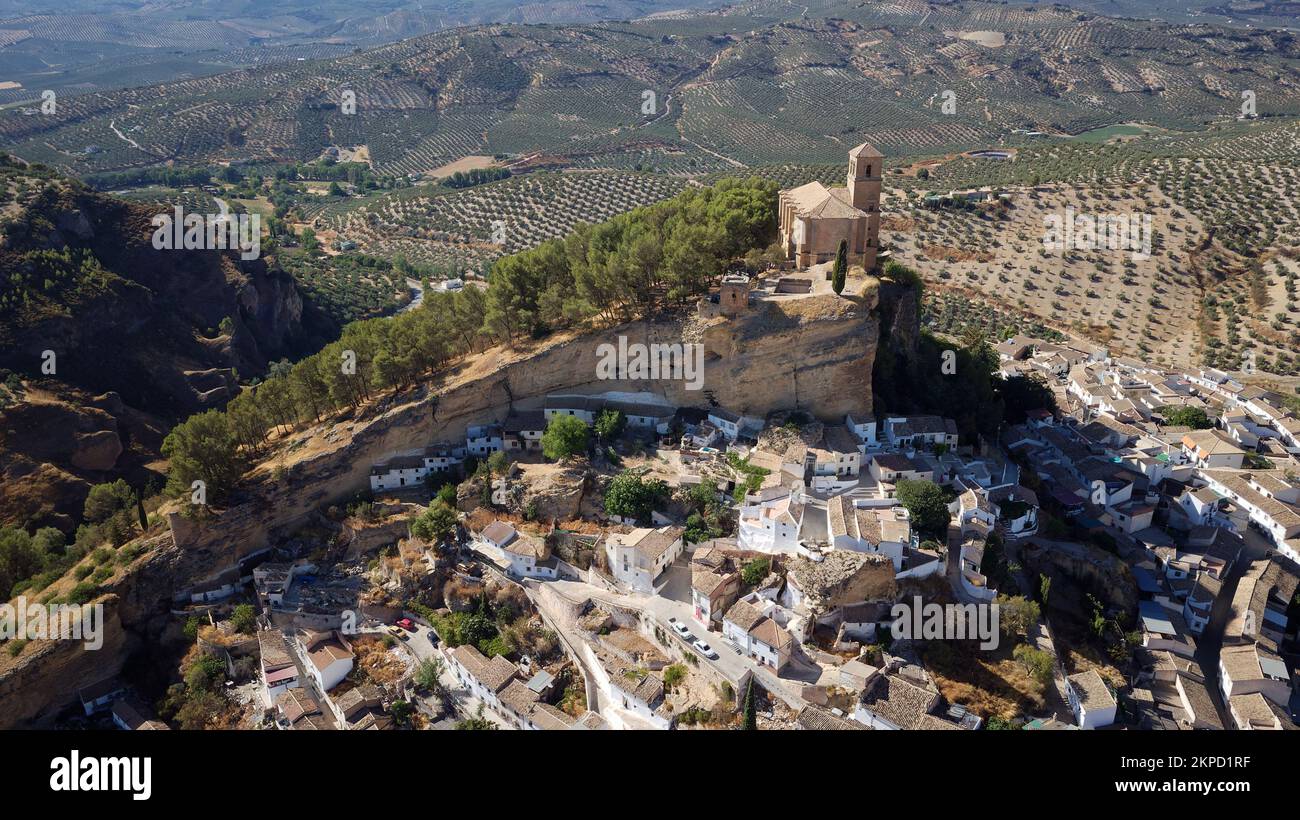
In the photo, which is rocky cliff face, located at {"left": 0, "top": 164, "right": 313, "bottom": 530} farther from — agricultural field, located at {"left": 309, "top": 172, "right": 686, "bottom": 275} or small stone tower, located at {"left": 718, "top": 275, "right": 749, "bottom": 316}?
small stone tower, located at {"left": 718, "top": 275, "right": 749, "bottom": 316}

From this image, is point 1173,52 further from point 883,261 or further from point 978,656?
point 978,656

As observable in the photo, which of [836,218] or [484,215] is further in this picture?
[484,215]

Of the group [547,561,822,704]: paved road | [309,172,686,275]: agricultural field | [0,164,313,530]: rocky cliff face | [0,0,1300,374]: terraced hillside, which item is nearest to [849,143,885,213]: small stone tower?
[547,561,822,704]: paved road

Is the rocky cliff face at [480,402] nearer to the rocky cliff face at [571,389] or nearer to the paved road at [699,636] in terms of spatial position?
the rocky cliff face at [571,389]

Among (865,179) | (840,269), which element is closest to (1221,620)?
(840,269)

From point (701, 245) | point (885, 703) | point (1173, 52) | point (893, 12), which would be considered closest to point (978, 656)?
point (885, 703)

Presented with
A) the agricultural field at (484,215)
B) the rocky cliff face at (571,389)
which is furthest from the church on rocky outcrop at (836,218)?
the agricultural field at (484,215)

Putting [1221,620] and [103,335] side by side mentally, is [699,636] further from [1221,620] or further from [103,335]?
[103,335]
